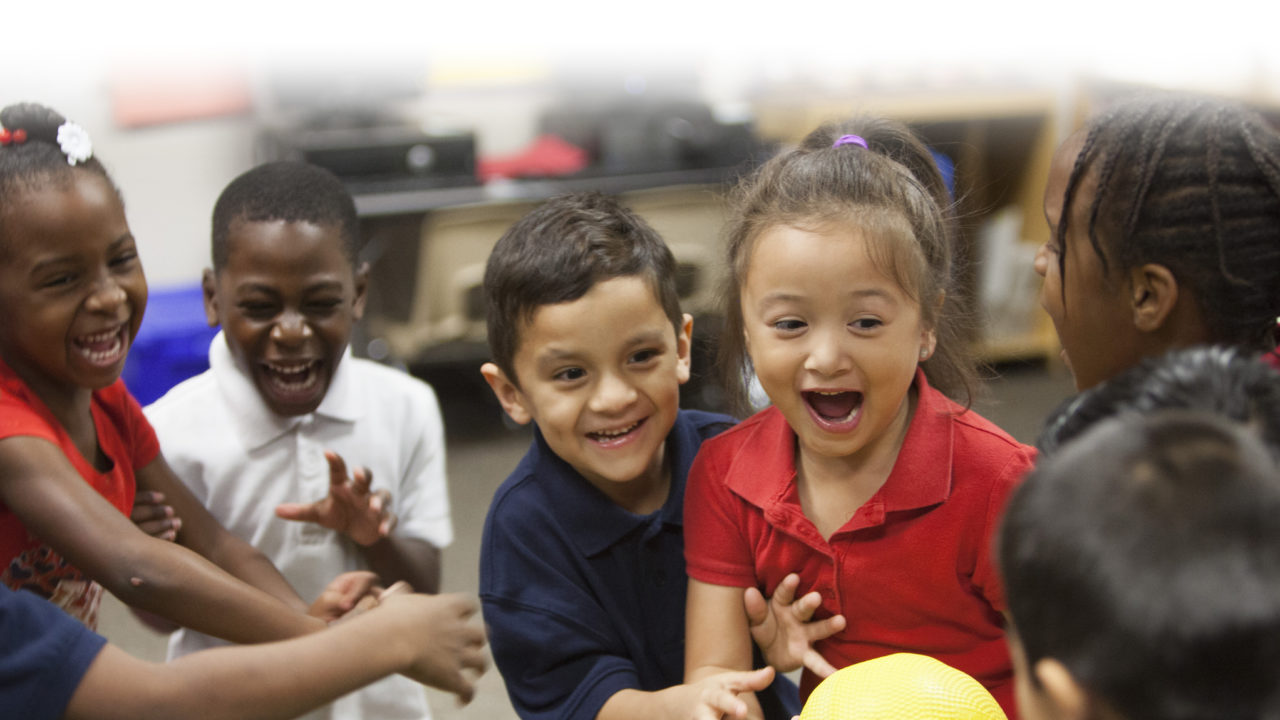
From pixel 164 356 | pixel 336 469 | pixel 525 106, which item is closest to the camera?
pixel 336 469

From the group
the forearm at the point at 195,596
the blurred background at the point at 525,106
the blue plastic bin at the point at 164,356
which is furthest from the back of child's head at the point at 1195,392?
the blue plastic bin at the point at 164,356

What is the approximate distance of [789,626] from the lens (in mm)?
1206

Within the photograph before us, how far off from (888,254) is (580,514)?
1.49 ft

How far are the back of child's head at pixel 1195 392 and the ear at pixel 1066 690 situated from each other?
0.25 m

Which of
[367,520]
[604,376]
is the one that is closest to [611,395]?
[604,376]

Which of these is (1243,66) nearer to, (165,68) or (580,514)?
(580,514)

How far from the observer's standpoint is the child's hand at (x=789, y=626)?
3.89 feet

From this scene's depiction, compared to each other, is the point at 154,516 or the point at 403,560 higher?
the point at 154,516

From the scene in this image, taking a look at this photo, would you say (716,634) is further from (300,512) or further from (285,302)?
(285,302)

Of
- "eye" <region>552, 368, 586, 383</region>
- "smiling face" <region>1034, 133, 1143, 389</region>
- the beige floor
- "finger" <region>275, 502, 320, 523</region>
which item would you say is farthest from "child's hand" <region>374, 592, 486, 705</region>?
the beige floor

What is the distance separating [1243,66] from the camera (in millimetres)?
3441

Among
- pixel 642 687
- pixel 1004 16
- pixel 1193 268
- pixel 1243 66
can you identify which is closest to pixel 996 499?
pixel 1193 268

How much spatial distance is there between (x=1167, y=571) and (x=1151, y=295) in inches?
20.1

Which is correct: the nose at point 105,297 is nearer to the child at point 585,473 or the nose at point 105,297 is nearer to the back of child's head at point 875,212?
the child at point 585,473
